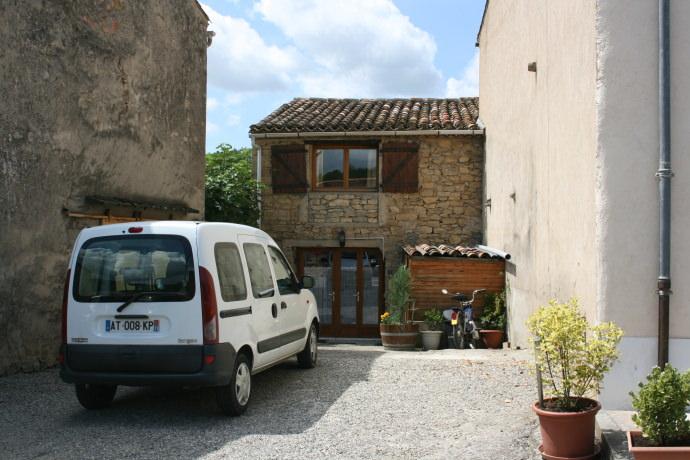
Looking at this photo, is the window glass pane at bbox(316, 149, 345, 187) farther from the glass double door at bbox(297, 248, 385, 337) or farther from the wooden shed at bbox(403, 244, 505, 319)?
the wooden shed at bbox(403, 244, 505, 319)

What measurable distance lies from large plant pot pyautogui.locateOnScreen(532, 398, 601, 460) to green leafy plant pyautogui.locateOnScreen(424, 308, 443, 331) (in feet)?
30.2

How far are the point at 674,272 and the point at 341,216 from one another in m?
11.8

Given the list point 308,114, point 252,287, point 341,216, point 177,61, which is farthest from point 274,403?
point 308,114

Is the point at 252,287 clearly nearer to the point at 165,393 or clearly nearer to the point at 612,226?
the point at 165,393

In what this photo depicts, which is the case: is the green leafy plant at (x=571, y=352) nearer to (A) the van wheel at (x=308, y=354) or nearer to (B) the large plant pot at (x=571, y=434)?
(B) the large plant pot at (x=571, y=434)

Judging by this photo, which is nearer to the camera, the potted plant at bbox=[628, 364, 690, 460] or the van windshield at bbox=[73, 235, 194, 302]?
the potted plant at bbox=[628, 364, 690, 460]

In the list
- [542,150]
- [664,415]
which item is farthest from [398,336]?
[664,415]

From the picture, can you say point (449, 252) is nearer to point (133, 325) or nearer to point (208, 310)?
point (208, 310)

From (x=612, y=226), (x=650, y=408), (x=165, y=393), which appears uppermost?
(x=612, y=226)

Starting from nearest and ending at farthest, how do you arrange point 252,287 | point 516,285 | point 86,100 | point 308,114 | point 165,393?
1. point 252,287
2. point 165,393
3. point 86,100
4. point 516,285
5. point 308,114

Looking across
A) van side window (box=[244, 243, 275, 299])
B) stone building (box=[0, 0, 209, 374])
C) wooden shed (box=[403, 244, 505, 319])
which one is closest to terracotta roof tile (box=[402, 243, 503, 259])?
wooden shed (box=[403, 244, 505, 319])

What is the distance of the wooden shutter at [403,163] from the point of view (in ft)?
55.6

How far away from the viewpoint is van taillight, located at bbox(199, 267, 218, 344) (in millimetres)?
6094

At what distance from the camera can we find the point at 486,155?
16.3 metres
